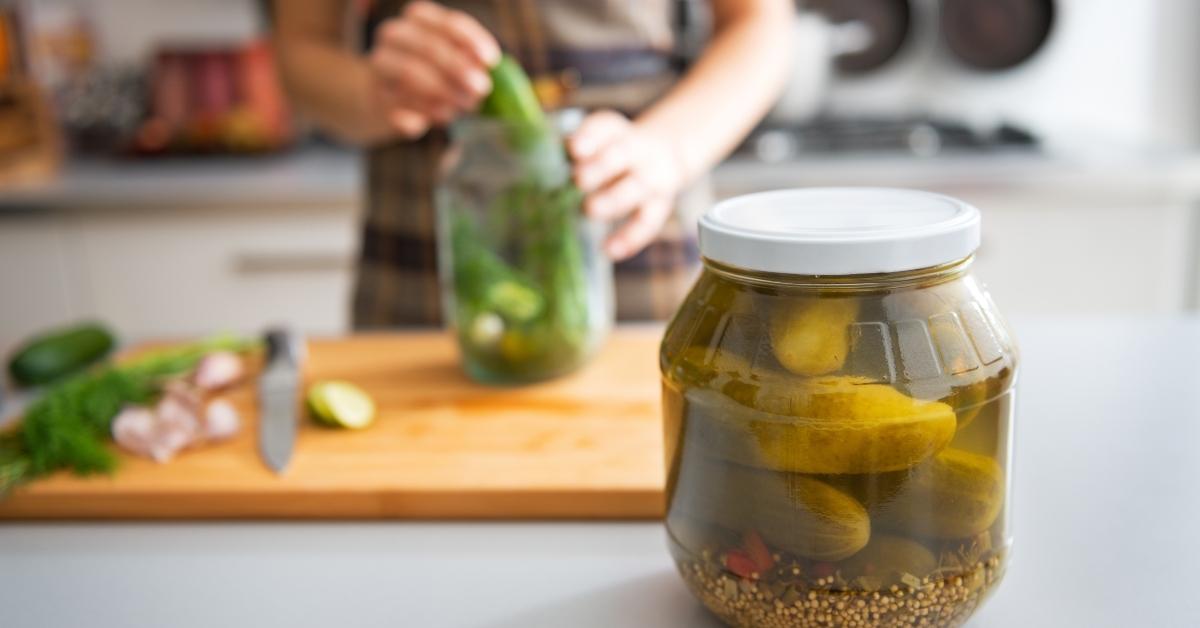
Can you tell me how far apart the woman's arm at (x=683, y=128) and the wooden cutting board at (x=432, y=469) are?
13cm

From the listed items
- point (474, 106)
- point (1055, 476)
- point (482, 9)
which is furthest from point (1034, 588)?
point (482, 9)

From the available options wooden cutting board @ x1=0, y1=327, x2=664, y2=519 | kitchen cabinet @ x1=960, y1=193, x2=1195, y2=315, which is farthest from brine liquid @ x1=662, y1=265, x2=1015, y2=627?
kitchen cabinet @ x1=960, y1=193, x2=1195, y2=315

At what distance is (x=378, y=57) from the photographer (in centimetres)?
84

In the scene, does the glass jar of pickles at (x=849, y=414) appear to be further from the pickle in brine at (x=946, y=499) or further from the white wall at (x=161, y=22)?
the white wall at (x=161, y=22)

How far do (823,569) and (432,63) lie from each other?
0.49 m

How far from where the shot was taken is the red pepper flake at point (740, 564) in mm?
478

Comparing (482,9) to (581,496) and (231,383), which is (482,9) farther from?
(581,496)

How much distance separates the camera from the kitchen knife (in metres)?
0.73

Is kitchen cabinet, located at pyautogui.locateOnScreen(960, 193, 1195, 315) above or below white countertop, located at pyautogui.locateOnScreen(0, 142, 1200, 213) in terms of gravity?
below

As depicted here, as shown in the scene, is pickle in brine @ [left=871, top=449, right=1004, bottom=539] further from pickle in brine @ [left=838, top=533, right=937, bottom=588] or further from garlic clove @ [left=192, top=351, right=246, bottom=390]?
garlic clove @ [left=192, top=351, right=246, bottom=390]

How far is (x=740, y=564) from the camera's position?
48 cm

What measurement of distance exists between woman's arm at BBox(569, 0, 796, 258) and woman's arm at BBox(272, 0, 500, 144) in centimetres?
10

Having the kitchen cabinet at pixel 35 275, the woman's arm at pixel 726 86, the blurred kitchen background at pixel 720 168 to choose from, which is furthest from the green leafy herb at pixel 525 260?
the kitchen cabinet at pixel 35 275

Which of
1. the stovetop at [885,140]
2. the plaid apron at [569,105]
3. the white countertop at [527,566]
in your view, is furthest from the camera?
the stovetop at [885,140]
